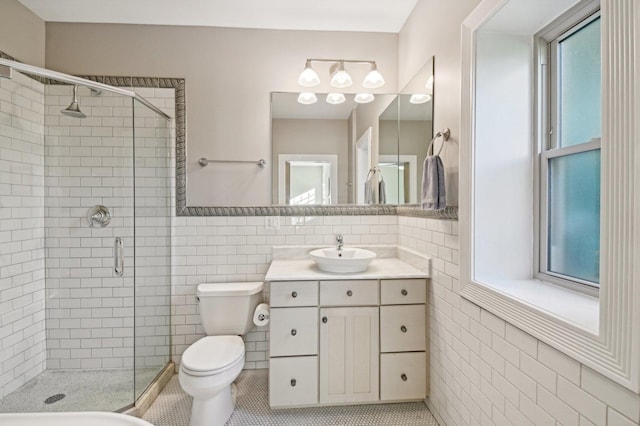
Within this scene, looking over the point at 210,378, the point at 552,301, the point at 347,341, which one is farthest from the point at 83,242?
the point at 552,301

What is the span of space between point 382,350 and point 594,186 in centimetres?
137

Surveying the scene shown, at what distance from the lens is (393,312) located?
1831 millimetres

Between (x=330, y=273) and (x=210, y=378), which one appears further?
(x=330, y=273)

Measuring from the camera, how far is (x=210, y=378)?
1.60 metres

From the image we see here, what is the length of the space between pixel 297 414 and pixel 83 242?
1859mm

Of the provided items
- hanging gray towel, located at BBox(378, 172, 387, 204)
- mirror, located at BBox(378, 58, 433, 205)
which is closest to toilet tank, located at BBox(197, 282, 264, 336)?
hanging gray towel, located at BBox(378, 172, 387, 204)

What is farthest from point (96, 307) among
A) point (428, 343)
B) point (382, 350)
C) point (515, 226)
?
point (515, 226)

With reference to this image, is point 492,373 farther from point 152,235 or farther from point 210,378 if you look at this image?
point 152,235

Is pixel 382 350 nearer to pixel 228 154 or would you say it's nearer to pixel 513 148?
pixel 513 148

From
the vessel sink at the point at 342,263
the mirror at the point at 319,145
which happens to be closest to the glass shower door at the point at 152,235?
the mirror at the point at 319,145

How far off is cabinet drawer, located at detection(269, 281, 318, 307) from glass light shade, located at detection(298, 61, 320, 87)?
4.92 feet

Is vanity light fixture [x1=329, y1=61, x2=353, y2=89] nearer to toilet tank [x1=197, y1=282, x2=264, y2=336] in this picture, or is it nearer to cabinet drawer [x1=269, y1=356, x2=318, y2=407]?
toilet tank [x1=197, y1=282, x2=264, y2=336]

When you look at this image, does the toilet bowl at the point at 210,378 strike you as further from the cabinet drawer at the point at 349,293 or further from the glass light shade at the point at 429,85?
the glass light shade at the point at 429,85

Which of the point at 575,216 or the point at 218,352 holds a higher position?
the point at 575,216
